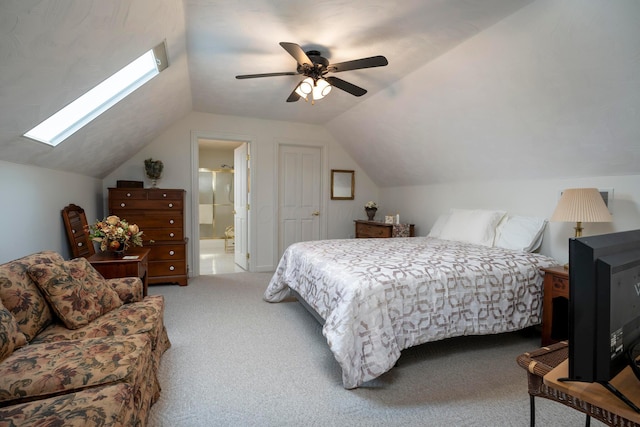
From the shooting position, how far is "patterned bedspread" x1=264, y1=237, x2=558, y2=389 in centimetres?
207

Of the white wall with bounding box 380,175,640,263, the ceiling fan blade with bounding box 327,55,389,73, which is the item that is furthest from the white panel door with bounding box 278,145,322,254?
the ceiling fan blade with bounding box 327,55,389,73

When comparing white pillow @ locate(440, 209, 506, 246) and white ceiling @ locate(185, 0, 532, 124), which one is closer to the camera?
white ceiling @ locate(185, 0, 532, 124)

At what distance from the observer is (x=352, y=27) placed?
251 centimetres

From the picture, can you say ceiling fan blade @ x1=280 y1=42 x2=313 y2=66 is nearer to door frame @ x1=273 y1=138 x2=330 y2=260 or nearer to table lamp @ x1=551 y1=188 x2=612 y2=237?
table lamp @ x1=551 y1=188 x2=612 y2=237

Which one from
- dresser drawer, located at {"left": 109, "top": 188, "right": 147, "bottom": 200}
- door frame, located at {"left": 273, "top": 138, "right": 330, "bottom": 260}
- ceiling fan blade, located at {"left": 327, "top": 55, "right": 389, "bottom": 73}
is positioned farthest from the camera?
door frame, located at {"left": 273, "top": 138, "right": 330, "bottom": 260}

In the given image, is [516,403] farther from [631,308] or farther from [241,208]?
[241,208]

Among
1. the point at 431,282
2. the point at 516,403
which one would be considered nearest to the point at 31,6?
the point at 431,282

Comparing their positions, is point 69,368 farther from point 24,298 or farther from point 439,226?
point 439,226

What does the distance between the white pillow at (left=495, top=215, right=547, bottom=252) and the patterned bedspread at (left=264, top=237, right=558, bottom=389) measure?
26 centimetres

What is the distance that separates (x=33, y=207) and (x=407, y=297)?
2957mm

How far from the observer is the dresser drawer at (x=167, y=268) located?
14.2 feet

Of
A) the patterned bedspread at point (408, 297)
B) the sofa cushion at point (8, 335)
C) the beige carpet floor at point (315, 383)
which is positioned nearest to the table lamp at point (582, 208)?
the patterned bedspread at point (408, 297)

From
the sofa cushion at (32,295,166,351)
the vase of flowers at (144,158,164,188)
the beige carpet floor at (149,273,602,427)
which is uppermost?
the vase of flowers at (144,158,164,188)

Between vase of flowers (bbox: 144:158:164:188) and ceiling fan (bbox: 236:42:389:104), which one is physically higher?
ceiling fan (bbox: 236:42:389:104)
